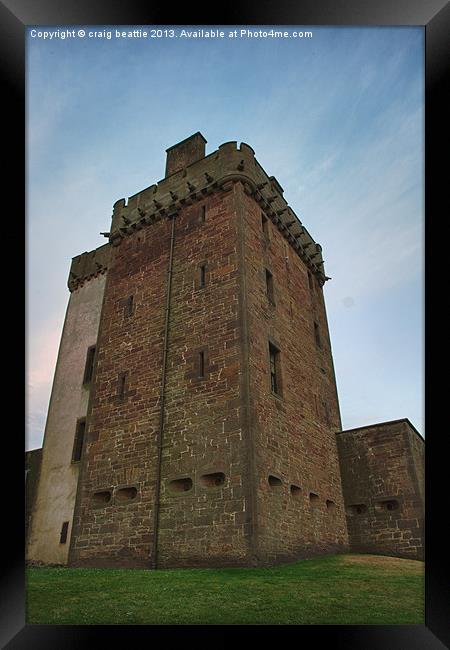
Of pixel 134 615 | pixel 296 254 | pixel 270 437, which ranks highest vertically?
pixel 296 254

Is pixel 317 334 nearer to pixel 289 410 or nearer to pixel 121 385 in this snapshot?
pixel 289 410

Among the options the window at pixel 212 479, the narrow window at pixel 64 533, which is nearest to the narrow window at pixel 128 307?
the window at pixel 212 479

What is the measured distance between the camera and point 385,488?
48.2ft

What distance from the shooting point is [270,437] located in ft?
38.1

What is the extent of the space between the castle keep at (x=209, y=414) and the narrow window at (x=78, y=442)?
0.05 m

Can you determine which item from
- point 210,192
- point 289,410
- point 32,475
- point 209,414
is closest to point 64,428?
point 32,475

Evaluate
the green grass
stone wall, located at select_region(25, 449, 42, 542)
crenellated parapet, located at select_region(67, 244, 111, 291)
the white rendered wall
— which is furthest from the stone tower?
crenellated parapet, located at select_region(67, 244, 111, 291)

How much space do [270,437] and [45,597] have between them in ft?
19.8

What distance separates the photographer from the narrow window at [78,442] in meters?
15.5

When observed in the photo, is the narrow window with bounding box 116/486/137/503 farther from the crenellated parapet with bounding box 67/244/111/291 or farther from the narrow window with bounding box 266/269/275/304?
the crenellated parapet with bounding box 67/244/111/291
